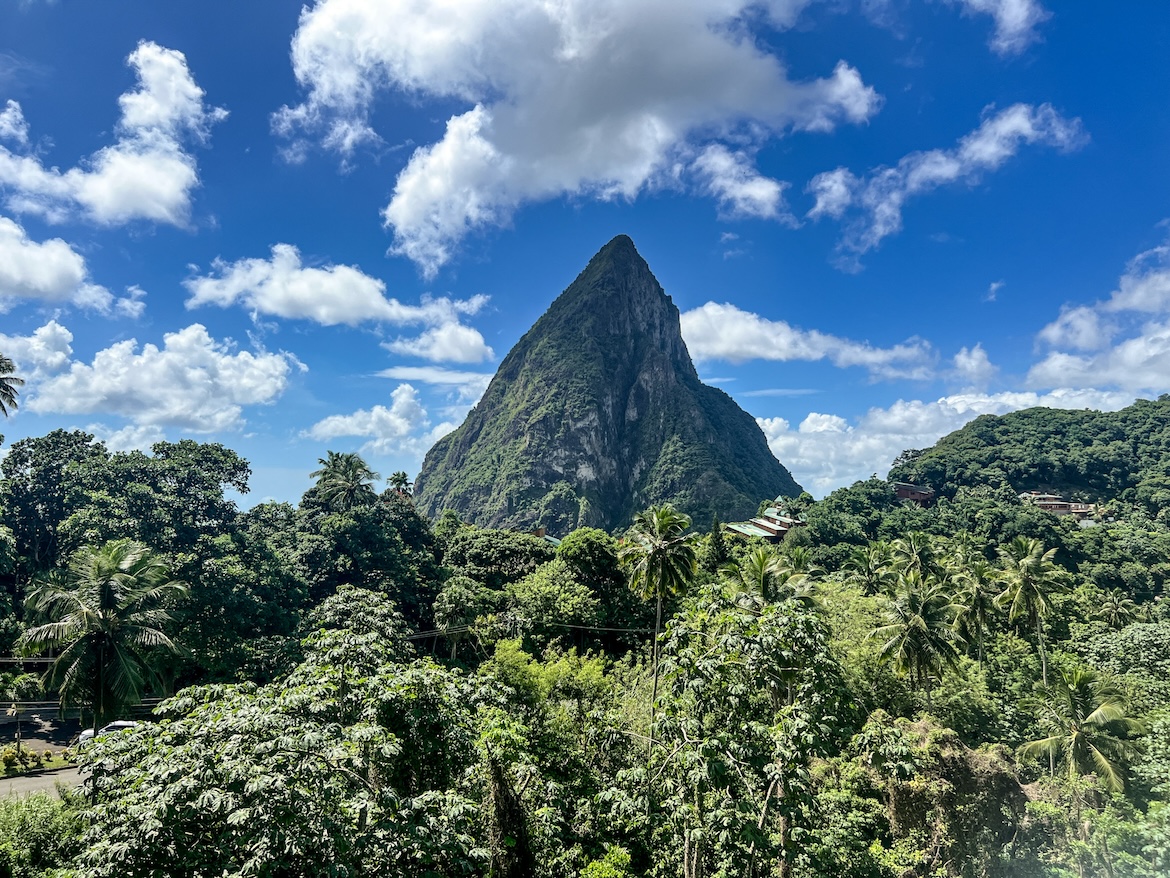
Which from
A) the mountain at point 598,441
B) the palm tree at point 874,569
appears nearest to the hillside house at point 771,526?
the palm tree at point 874,569

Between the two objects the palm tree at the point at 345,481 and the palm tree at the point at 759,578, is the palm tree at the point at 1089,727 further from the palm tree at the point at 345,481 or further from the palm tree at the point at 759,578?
the palm tree at the point at 345,481

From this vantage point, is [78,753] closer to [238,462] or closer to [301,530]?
[238,462]

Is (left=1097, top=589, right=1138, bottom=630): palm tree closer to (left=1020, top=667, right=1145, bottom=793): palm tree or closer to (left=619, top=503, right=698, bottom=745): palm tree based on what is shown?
(left=1020, top=667, right=1145, bottom=793): palm tree

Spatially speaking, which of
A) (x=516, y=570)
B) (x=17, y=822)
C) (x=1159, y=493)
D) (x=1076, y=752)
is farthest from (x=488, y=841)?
(x=1159, y=493)

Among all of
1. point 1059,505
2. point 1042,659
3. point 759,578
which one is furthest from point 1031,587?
point 1059,505

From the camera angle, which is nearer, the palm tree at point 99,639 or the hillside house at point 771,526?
the palm tree at point 99,639

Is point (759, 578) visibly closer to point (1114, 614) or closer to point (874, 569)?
point (874, 569)
